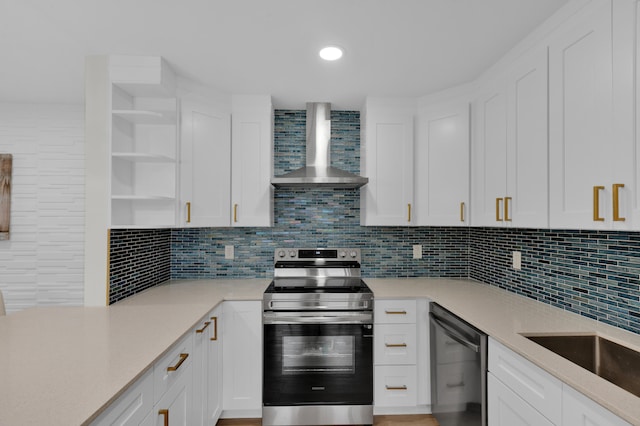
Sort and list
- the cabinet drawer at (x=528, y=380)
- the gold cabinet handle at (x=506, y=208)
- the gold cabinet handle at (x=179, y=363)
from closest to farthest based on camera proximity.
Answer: the cabinet drawer at (x=528, y=380), the gold cabinet handle at (x=179, y=363), the gold cabinet handle at (x=506, y=208)

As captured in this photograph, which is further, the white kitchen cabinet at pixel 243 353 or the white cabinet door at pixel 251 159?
the white cabinet door at pixel 251 159

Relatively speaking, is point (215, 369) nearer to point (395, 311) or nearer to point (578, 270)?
point (395, 311)

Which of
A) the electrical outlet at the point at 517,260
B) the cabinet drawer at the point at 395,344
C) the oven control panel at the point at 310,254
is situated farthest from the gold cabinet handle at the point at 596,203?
the oven control panel at the point at 310,254

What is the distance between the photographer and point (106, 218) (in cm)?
193

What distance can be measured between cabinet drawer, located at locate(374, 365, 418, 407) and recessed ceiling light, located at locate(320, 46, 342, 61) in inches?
80.5

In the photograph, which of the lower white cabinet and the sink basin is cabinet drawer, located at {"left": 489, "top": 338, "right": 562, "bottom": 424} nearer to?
the lower white cabinet

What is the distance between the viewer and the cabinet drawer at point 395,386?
225 centimetres

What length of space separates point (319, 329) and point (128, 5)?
2.07 meters

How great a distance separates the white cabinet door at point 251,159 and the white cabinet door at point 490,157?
1516 millimetres

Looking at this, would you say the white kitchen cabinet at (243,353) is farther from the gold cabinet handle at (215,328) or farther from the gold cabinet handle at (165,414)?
the gold cabinet handle at (165,414)

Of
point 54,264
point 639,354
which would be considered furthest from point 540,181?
point 54,264

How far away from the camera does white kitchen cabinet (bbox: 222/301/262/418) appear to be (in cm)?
221

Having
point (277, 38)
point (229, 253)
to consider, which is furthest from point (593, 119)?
point (229, 253)

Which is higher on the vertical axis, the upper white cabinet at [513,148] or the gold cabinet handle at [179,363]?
the upper white cabinet at [513,148]
